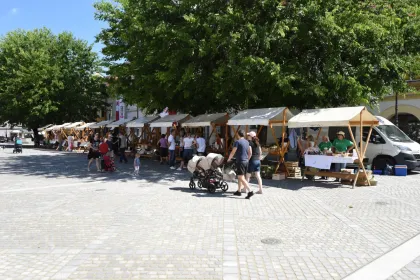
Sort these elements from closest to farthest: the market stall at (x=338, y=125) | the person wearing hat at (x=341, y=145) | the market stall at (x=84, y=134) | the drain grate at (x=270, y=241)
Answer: the drain grate at (x=270, y=241), the market stall at (x=338, y=125), the person wearing hat at (x=341, y=145), the market stall at (x=84, y=134)

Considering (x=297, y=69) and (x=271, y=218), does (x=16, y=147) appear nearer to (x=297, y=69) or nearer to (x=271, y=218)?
(x=297, y=69)

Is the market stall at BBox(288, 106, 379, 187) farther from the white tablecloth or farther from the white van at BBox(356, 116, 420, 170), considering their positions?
the white van at BBox(356, 116, 420, 170)

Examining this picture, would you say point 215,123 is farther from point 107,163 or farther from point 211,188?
point 211,188

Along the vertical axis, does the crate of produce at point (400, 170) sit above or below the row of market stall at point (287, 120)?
below

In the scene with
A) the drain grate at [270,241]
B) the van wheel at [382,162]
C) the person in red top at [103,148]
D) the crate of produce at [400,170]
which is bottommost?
the drain grate at [270,241]

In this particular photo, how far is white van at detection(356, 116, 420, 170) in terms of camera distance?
15578 millimetres

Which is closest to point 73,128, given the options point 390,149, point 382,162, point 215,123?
point 215,123

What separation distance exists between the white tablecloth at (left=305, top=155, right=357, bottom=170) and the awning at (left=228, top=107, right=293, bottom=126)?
1840mm

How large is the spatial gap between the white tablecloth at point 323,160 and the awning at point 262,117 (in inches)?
72.5

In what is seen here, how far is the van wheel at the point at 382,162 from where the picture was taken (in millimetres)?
15952

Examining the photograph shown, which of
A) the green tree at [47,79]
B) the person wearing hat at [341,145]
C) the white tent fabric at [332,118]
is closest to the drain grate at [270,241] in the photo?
the white tent fabric at [332,118]

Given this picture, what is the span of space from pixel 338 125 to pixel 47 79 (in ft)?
119

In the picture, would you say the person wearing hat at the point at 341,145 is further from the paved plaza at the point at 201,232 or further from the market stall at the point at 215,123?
the market stall at the point at 215,123

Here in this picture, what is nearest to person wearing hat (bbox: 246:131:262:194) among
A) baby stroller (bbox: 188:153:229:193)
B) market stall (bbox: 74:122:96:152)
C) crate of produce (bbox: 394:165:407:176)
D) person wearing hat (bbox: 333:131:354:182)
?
baby stroller (bbox: 188:153:229:193)
